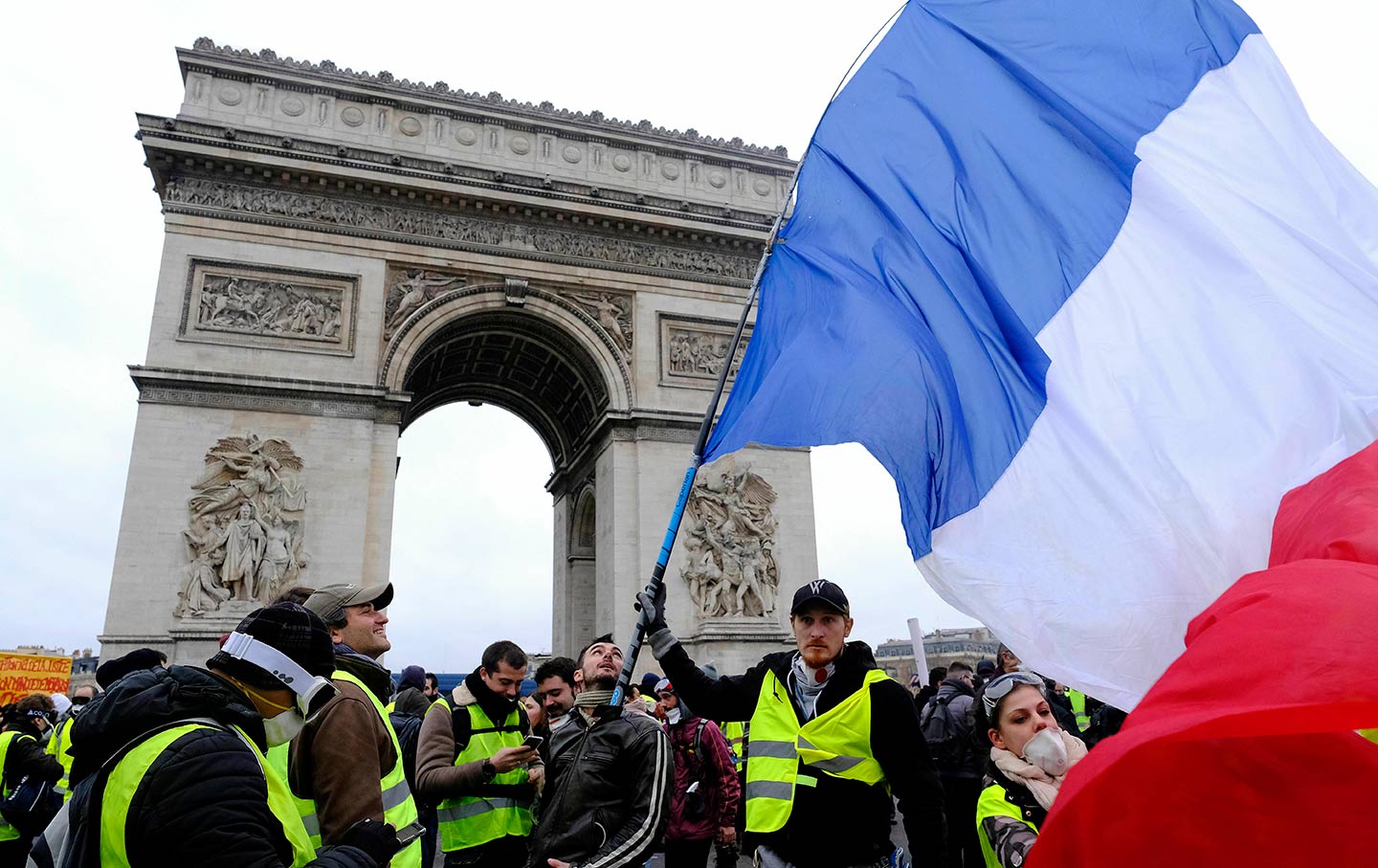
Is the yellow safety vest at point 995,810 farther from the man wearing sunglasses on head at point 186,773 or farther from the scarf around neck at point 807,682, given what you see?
the man wearing sunglasses on head at point 186,773

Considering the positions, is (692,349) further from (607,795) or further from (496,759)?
(607,795)

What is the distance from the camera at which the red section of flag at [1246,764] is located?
1.13 m

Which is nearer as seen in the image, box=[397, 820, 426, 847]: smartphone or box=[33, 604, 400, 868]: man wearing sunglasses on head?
box=[33, 604, 400, 868]: man wearing sunglasses on head

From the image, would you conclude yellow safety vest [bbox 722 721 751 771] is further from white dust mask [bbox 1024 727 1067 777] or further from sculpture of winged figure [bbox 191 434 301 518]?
sculpture of winged figure [bbox 191 434 301 518]

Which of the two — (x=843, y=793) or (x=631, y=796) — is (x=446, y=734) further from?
(x=843, y=793)

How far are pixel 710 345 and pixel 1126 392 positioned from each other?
16.7 meters

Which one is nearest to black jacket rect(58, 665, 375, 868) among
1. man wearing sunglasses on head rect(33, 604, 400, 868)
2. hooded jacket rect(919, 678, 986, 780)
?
man wearing sunglasses on head rect(33, 604, 400, 868)

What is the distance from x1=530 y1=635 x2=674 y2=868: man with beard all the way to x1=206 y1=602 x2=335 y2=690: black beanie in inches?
57.0

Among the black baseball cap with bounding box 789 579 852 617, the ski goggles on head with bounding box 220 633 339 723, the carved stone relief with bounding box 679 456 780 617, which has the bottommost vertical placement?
the ski goggles on head with bounding box 220 633 339 723

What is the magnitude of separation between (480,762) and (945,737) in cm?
391

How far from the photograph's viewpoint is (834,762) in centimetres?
277

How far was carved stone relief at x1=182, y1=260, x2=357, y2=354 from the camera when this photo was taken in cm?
1575

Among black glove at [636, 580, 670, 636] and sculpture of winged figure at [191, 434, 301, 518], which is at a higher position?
sculpture of winged figure at [191, 434, 301, 518]

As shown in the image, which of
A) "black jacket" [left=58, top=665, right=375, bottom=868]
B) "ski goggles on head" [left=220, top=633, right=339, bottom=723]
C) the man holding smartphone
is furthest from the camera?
the man holding smartphone
